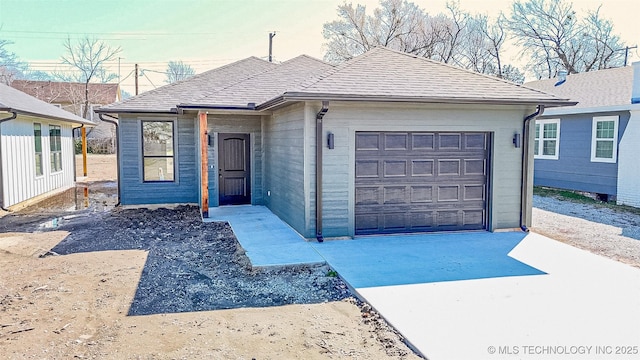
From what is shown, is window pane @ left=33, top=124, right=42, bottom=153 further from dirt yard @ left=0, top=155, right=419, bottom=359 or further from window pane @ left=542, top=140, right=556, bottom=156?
window pane @ left=542, top=140, right=556, bottom=156

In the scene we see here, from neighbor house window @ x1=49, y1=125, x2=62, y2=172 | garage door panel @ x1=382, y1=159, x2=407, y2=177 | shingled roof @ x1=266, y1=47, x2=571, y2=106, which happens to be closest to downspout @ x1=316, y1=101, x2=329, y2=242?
shingled roof @ x1=266, y1=47, x2=571, y2=106

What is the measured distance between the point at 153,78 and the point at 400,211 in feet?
117

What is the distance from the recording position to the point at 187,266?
249 inches

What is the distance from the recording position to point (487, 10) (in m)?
28.4

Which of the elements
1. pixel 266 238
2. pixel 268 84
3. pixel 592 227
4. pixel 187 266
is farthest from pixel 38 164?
pixel 592 227

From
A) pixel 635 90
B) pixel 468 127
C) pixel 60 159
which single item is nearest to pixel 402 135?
pixel 468 127

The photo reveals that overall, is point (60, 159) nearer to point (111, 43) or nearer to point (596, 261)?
point (596, 261)

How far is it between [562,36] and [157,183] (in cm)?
2677

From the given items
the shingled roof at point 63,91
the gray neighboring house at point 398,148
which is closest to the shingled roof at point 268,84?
the gray neighboring house at point 398,148

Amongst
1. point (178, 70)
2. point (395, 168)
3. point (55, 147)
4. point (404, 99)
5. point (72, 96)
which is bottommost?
point (395, 168)

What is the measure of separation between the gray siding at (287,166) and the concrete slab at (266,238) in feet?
0.74

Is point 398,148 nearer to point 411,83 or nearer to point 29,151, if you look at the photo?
point 411,83

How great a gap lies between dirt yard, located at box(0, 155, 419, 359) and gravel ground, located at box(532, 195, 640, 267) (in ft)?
15.4

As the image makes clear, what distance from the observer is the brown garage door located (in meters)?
7.70
